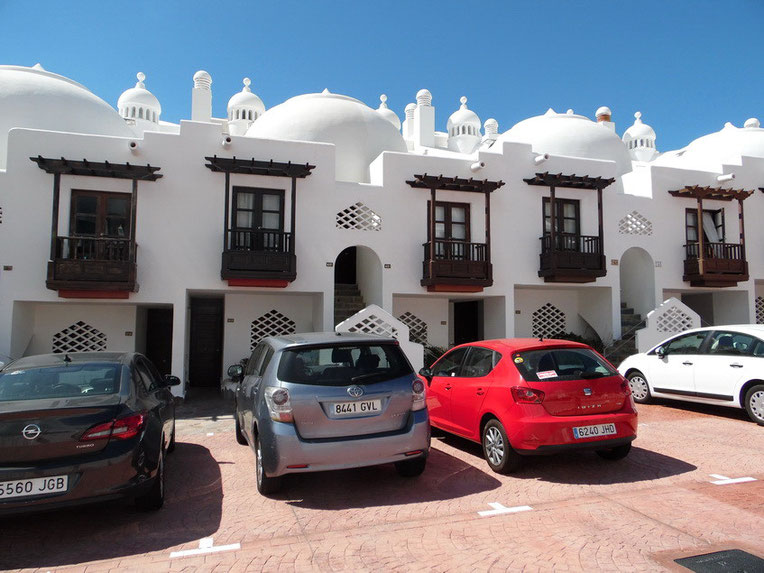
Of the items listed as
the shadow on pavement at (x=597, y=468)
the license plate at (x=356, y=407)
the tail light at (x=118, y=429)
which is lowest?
the shadow on pavement at (x=597, y=468)

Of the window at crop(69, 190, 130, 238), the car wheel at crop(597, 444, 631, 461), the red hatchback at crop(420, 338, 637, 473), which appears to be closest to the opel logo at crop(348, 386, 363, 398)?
the red hatchback at crop(420, 338, 637, 473)

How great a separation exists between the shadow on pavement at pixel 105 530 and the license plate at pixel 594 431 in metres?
3.63

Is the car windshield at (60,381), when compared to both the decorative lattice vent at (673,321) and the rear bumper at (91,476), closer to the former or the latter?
the rear bumper at (91,476)

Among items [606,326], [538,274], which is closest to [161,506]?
[538,274]

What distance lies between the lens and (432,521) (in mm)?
4434

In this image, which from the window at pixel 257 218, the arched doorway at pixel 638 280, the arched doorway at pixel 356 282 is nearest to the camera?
the window at pixel 257 218

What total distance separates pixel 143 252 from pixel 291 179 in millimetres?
3910

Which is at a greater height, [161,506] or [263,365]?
[263,365]

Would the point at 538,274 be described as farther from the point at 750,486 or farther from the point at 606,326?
the point at 750,486

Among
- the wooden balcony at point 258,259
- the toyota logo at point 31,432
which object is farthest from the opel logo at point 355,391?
the wooden balcony at point 258,259

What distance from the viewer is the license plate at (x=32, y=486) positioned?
394 centimetres

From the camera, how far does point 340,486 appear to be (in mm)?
5422

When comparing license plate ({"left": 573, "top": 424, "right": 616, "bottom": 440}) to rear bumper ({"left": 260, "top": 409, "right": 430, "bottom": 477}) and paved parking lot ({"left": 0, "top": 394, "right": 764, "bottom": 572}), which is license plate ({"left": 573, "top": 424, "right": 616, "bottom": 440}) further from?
rear bumper ({"left": 260, "top": 409, "right": 430, "bottom": 477})

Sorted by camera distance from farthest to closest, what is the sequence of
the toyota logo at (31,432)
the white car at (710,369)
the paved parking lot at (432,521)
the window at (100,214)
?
the window at (100,214) < the white car at (710,369) < the toyota logo at (31,432) < the paved parking lot at (432,521)
